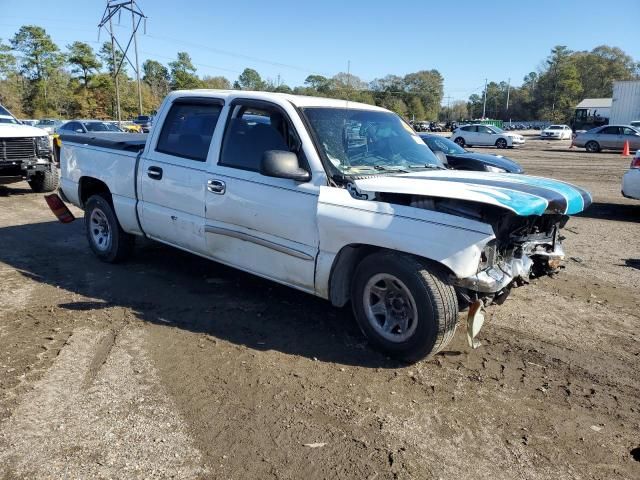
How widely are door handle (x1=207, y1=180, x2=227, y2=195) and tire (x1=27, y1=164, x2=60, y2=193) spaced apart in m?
8.67

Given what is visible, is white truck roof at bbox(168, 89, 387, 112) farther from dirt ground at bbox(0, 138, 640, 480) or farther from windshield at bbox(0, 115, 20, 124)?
windshield at bbox(0, 115, 20, 124)

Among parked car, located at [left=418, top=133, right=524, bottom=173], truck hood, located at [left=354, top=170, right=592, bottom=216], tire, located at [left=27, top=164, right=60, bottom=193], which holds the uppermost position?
truck hood, located at [left=354, top=170, right=592, bottom=216]

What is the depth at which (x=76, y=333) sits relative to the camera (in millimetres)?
4281

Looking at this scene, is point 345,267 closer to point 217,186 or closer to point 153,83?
point 217,186

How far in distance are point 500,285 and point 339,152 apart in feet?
5.34

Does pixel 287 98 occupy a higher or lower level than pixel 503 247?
higher

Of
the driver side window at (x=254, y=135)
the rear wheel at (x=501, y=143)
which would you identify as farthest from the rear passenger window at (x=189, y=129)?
the rear wheel at (x=501, y=143)

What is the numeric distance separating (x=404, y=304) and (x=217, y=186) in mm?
1979

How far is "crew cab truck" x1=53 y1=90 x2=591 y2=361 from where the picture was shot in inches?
138

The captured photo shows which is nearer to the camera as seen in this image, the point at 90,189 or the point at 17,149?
the point at 90,189

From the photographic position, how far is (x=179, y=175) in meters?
4.97

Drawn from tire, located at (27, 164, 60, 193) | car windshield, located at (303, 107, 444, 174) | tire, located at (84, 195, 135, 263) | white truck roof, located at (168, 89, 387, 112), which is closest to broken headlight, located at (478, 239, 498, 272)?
car windshield, located at (303, 107, 444, 174)

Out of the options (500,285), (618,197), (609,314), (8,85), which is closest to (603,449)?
(500,285)

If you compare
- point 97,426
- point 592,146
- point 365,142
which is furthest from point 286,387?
point 592,146
